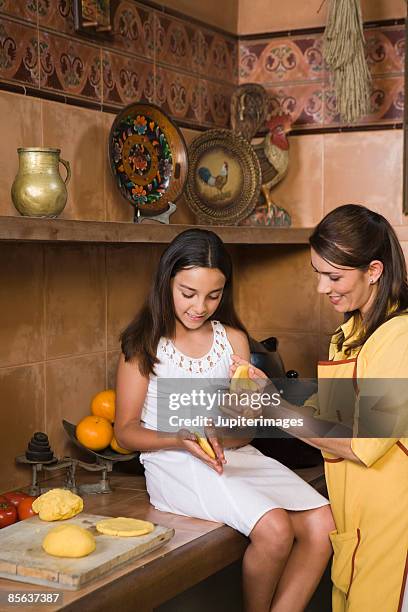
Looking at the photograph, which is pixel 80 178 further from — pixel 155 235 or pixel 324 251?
pixel 324 251

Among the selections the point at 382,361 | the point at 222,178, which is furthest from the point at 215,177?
the point at 382,361

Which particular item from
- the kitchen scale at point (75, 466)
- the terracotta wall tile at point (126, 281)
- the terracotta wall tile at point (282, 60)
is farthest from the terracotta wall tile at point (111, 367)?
the terracotta wall tile at point (282, 60)

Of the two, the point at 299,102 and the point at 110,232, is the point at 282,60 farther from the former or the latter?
the point at 110,232

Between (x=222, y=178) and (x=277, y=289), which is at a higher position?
(x=222, y=178)

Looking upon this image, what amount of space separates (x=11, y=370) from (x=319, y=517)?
0.87 m

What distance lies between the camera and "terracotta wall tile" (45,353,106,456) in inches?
98.0

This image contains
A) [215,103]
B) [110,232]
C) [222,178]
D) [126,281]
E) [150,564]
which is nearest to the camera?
[150,564]

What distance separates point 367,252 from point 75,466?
98 cm

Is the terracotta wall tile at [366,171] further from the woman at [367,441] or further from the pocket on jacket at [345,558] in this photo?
the pocket on jacket at [345,558]

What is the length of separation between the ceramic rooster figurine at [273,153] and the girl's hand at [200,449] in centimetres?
128

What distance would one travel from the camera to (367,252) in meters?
1.91

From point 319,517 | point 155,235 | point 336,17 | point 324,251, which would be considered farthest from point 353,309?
point 336,17

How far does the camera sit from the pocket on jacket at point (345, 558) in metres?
1.95

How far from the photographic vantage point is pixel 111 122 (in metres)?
2.62
